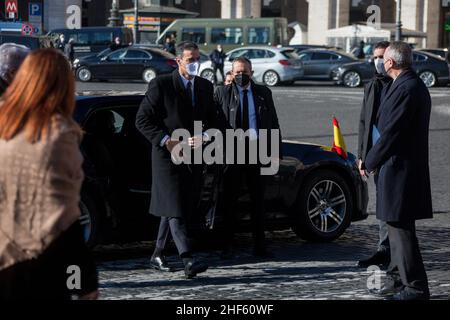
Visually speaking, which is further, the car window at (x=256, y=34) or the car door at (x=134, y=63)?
the car window at (x=256, y=34)

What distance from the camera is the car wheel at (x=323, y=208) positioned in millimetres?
9273

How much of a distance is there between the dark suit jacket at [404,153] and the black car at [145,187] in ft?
6.82

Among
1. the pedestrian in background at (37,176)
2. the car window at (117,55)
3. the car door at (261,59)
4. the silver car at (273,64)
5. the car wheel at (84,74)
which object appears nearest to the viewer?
→ the pedestrian in background at (37,176)

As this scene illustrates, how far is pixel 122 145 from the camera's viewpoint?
847 cm

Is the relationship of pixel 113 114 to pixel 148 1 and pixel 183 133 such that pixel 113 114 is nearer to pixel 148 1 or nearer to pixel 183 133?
pixel 183 133

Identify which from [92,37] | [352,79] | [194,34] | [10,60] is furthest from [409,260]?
[194,34]

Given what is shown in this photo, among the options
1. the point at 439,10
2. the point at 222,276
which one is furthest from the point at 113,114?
the point at 439,10

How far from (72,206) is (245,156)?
4.65 meters

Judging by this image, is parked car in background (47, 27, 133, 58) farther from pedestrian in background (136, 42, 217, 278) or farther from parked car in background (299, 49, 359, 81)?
pedestrian in background (136, 42, 217, 278)

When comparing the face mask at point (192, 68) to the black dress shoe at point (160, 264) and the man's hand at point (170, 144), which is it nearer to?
the man's hand at point (170, 144)

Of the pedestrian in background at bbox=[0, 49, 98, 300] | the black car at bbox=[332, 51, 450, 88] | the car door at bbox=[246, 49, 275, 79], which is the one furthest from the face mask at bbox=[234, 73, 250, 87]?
the car door at bbox=[246, 49, 275, 79]

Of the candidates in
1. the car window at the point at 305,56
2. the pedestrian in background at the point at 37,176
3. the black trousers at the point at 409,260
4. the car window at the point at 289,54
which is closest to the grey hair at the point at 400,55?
the black trousers at the point at 409,260

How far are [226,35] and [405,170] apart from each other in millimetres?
44864

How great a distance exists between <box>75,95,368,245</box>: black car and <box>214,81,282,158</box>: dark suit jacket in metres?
0.50
